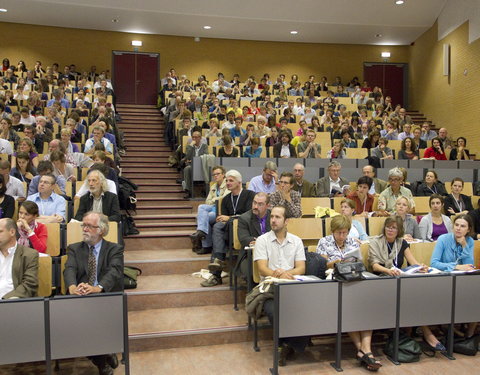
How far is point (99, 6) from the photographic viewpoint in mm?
9977

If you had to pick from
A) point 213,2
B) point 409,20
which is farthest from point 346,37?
point 213,2

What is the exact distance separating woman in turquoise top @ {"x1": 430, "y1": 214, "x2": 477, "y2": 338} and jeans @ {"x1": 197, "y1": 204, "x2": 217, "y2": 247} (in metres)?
1.86

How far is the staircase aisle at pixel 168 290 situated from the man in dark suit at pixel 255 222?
16.9 inches

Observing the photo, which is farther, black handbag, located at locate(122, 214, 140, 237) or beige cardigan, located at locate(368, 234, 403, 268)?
black handbag, located at locate(122, 214, 140, 237)

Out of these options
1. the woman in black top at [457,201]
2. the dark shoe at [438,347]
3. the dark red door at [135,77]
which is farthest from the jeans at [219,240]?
the dark red door at [135,77]

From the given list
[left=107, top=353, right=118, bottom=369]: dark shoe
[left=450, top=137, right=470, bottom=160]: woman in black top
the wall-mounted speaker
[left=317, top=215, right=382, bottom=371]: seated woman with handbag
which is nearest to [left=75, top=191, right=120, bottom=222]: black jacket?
[left=107, top=353, right=118, bottom=369]: dark shoe

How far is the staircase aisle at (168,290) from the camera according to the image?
3.16 meters

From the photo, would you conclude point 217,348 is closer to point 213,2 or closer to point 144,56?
point 213,2

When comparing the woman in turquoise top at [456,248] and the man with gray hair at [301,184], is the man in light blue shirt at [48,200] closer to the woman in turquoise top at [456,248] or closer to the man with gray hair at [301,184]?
the man with gray hair at [301,184]

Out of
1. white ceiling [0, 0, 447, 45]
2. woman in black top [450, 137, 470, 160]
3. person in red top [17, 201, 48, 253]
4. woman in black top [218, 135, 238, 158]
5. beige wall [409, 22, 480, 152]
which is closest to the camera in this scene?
person in red top [17, 201, 48, 253]

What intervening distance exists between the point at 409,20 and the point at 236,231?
30.2ft

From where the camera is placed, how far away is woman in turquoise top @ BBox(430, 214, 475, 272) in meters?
3.39

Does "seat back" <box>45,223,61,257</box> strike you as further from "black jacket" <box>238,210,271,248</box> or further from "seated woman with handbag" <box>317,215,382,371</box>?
"seated woman with handbag" <box>317,215,382,371</box>

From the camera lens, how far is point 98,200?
381cm
